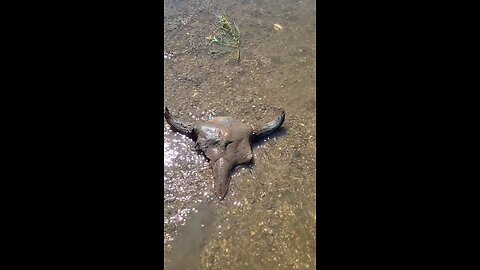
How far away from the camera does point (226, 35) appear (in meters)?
6.81

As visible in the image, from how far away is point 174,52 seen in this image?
6496 mm

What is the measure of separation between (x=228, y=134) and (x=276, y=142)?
0.71m

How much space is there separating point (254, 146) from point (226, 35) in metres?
2.54

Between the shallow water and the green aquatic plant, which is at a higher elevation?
the green aquatic plant

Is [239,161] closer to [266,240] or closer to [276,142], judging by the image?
[276,142]

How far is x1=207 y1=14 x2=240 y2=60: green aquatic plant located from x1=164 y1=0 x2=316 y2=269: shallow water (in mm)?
108

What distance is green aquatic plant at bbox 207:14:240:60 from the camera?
6667 mm

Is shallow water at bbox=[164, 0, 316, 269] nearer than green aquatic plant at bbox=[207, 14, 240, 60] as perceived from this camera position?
Yes

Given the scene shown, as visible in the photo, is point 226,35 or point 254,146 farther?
point 226,35

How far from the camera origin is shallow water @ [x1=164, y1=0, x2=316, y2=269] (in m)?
4.16

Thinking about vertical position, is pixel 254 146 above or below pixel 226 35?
below
